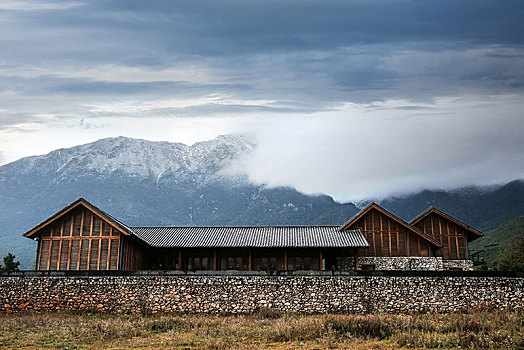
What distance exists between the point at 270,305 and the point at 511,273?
1306cm

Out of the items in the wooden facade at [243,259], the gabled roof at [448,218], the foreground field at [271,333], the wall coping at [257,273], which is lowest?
the foreground field at [271,333]

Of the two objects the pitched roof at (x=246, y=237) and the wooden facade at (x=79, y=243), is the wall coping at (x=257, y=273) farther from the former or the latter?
the pitched roof at (x=246, y=237)

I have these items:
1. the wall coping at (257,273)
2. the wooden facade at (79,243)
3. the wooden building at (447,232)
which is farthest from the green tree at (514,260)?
Result: the wooden facade at (79,243)

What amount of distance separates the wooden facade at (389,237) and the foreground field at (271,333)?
44.5 ft

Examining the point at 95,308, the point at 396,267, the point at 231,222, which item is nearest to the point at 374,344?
the point at 95,308

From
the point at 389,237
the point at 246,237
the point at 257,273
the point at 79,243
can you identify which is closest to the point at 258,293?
the point at 257,273

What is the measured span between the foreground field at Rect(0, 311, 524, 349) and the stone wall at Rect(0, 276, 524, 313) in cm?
256

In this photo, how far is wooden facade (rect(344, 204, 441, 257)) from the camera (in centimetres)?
3744

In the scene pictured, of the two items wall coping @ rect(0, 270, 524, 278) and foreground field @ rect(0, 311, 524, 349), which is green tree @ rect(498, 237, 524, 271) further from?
foreground field @ rect(0, 311, 524, 349)

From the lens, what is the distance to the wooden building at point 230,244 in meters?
32.8

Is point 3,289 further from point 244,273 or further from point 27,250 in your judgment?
point 27,250

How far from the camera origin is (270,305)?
26609 millimetres

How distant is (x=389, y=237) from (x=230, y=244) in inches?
482

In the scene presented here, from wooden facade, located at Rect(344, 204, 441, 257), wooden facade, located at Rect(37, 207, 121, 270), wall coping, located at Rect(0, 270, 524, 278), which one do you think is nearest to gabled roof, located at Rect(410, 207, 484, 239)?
wooden facade, located at Rect(344, 204, 441, 257)
